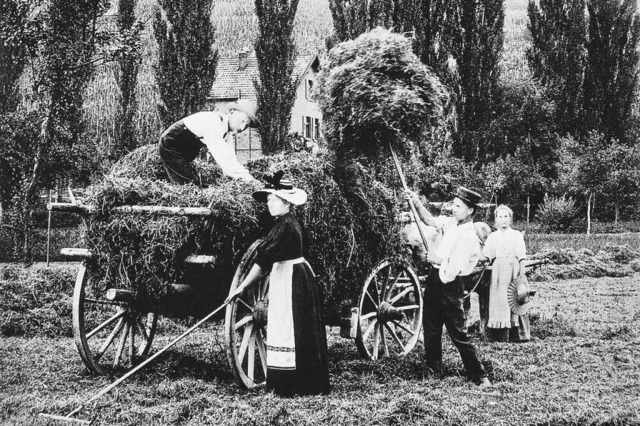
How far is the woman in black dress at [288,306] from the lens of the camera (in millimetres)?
5164

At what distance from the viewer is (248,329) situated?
545 centimetres

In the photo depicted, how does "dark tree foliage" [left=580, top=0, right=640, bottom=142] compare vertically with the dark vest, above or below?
above

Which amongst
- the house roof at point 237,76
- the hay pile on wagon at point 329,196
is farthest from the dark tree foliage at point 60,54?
the house roof at point 237,76

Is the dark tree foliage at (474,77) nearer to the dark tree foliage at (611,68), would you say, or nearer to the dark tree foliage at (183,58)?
the dark tree foliage at (611,68)

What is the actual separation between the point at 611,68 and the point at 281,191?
23550 millimetres

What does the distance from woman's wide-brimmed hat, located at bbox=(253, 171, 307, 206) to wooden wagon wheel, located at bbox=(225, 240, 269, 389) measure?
15.3 inches

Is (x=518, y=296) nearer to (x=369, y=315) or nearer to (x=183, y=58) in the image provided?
(x=369, y=315)

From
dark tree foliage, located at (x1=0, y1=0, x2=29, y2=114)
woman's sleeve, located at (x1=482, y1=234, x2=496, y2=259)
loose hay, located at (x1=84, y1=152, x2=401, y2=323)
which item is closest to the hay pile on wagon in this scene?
loose hay, located at (x1=84, y1=152, x2=401, y2=323)

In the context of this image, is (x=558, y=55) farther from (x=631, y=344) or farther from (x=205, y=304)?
(x=205, y=304)

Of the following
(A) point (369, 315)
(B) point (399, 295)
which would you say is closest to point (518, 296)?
(B) point (399, 295)

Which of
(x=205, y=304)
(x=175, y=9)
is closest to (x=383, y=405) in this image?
(x=205, y=304)

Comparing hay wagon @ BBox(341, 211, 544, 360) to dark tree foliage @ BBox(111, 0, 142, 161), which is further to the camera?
dark tree foliage @ BBox(111, 0, 142, 161)

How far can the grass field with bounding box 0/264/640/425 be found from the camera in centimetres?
460

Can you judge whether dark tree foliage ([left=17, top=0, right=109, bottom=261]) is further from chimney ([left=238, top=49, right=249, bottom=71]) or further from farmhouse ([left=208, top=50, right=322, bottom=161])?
chimney ([left=238, top=49, right=249, bottom=71])
